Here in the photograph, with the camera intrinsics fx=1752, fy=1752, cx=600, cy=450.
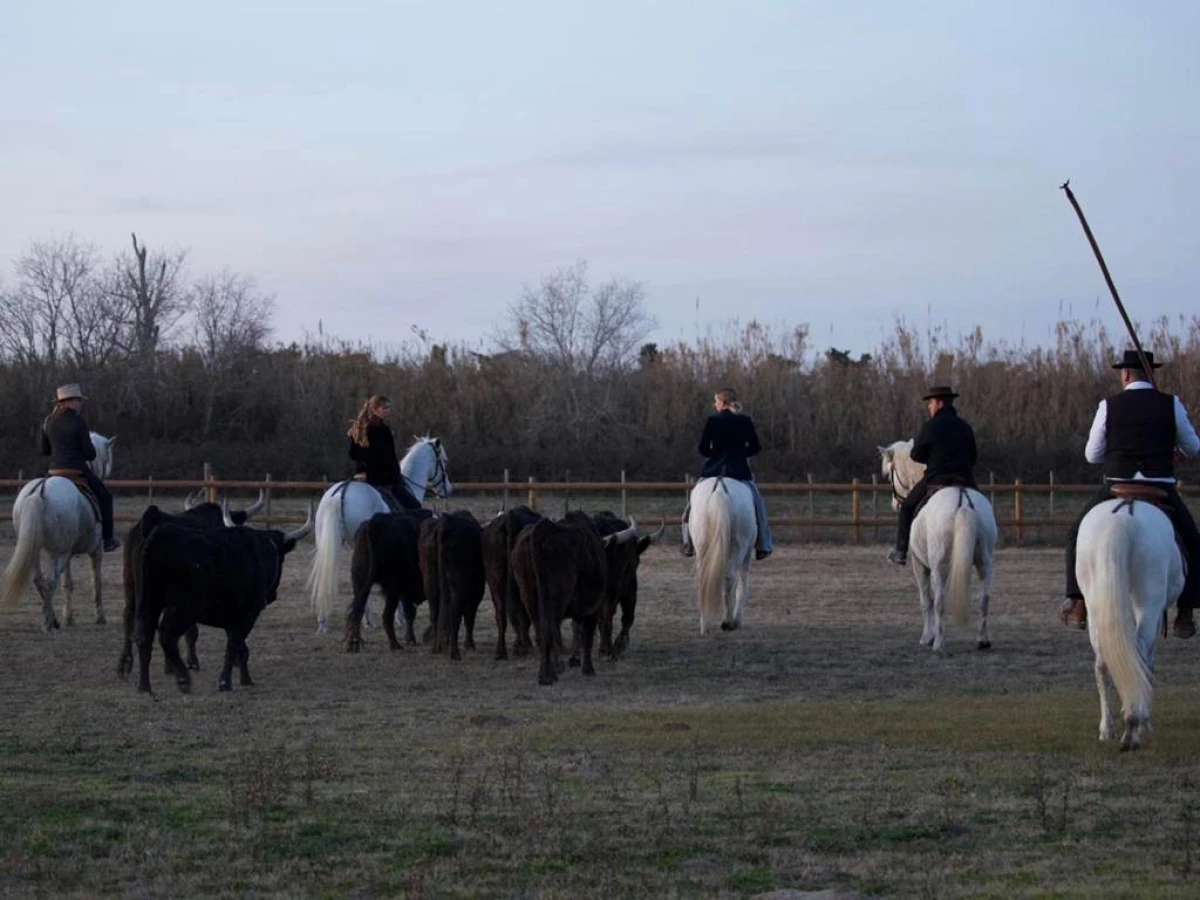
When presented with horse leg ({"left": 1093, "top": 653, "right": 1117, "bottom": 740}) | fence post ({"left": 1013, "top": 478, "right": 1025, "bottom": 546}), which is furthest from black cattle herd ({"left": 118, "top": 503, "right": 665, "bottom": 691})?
fence post ({"left": 1013, "top": 478, "right": 1025, "bottom": 546})

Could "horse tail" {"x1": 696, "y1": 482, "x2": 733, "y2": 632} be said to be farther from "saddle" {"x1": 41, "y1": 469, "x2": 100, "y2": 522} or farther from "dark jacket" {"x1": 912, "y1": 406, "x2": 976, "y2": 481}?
"saddle" {"x1": 41, "y1": 469, "x2": 100, "y2": 522}

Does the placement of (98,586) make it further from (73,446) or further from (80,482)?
(73,446)

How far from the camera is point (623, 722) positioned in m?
11.3

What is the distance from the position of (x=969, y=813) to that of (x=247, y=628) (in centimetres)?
681

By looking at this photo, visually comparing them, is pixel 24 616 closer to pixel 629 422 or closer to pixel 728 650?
pixel 728 650

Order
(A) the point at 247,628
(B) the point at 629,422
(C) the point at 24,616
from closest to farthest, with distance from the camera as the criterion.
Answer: (A) the point at 247,628
(C) the point at 24,616
(B) the point at 629,422

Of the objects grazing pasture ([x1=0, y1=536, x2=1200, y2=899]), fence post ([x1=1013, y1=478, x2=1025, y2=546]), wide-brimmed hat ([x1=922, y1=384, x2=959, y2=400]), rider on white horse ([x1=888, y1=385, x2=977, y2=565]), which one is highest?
wide-brimmed hat ([x1=922, y1=384, x2=959, y2=400])

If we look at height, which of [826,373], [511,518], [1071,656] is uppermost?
[826,373]

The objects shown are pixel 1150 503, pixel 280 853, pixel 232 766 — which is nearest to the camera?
pixel 280 853

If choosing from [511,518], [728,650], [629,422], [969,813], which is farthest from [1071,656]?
[629,422]

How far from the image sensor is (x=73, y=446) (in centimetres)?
1773

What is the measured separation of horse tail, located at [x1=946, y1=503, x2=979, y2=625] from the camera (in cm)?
1556

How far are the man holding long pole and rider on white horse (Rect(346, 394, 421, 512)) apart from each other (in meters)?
8.75

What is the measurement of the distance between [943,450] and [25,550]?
29.1 ft
